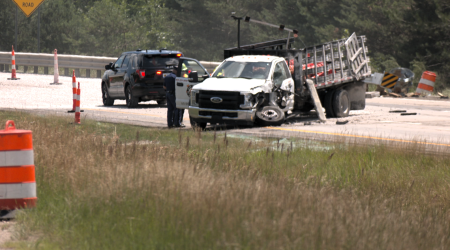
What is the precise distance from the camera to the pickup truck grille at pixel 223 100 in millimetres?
15617

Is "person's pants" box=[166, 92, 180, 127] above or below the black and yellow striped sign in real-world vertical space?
below

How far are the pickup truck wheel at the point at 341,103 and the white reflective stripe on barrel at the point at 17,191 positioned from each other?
12.2 m

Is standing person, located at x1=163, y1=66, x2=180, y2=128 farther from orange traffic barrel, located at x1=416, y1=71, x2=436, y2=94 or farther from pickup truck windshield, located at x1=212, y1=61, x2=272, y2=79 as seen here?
orange traffic barrel, located at x1=416, y1=71, x2=436, y2=94

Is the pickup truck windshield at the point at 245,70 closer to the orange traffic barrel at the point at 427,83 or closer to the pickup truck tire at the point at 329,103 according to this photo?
the pickup truck tire at the point at 329,103

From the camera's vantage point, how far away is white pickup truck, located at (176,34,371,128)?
15.8 meters

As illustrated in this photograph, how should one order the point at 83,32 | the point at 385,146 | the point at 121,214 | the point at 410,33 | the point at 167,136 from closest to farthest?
1. the point at 121,214
2. the point at 385,146
3. the point at 167,136
4. the point at 410,33
5. the point at 83,32

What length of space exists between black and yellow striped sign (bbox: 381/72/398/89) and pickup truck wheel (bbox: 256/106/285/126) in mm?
14093

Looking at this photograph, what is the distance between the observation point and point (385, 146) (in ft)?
39.8

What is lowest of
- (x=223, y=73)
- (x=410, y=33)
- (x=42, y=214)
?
(x=42, y=214)

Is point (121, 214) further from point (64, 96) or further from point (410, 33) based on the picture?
point (410, 33)

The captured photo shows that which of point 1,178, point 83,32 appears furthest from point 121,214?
point 83,32

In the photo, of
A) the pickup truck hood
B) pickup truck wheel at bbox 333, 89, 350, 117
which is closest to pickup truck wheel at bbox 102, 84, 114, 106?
the pickup truck hood

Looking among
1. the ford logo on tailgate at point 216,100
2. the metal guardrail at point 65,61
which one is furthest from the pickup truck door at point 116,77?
the metal guardrail at point 65,61

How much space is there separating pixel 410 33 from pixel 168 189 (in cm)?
3700
